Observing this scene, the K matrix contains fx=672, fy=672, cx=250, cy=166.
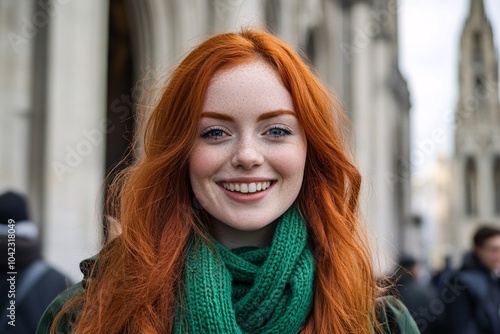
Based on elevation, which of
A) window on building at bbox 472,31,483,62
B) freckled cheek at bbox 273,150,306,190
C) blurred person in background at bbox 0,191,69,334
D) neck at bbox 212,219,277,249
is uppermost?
window on building at bbox 472,31,483,62

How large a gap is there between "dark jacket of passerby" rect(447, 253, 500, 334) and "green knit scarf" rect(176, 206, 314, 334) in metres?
3.92

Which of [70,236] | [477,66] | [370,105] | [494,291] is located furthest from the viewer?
[477,66]

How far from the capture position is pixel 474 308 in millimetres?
5273

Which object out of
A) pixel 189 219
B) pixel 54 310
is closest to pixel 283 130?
pixel 189 219

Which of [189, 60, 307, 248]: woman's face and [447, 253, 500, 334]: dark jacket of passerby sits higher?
[189, 60, 307, 248]: woman's face

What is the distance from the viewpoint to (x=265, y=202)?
1.76 m

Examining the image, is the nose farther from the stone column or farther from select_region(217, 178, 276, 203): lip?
the stone column

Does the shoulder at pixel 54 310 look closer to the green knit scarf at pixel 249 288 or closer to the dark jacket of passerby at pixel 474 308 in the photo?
the green knit scarf at pixel 249 288

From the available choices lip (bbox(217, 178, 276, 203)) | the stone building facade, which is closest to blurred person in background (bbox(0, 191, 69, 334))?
lip (bbox(217, 178, 276, 203))

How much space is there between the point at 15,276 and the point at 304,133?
222cm

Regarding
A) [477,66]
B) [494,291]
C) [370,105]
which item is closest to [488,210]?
[477,66]

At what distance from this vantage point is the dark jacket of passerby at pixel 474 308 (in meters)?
5.20

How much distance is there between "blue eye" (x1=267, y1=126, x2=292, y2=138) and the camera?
1762mm

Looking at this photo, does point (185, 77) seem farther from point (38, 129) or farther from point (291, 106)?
point (38, 129)
